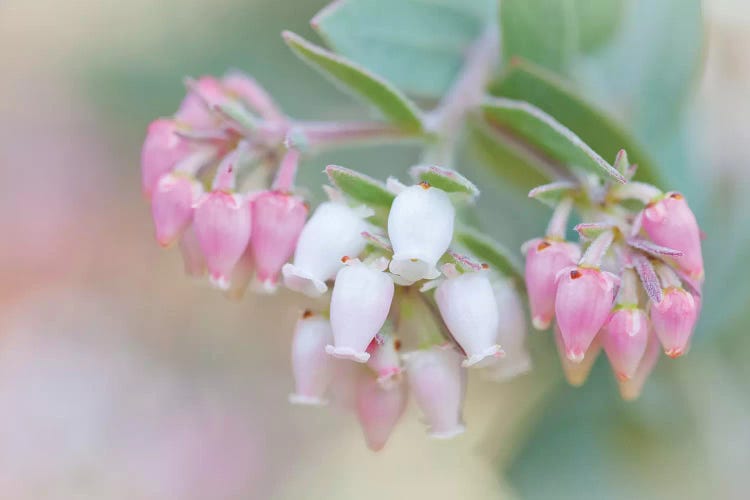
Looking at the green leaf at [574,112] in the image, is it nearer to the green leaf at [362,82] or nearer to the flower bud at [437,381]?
the green leaf at [362,82]

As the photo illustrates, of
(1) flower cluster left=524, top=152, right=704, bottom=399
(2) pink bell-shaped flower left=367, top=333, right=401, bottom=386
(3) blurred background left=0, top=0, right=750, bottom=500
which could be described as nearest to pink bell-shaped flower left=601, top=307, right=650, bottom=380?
(1) flower cluster left=524, top=152, right=704, bottom=399

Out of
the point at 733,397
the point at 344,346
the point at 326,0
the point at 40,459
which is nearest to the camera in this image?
the point at 344,346

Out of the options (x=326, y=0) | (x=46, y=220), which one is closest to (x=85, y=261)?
(x=46, y=220)

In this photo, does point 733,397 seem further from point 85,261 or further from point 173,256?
point 85,261

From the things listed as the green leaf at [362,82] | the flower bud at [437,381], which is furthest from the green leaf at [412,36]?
the flower bud at [437,381]

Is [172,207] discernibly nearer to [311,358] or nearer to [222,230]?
[222,230]

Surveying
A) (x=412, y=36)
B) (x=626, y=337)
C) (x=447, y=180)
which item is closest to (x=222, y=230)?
(x=447, y=180)

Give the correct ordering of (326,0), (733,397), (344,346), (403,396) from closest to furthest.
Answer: (344,346) < (403,396) < (733,397) < (326,0)
